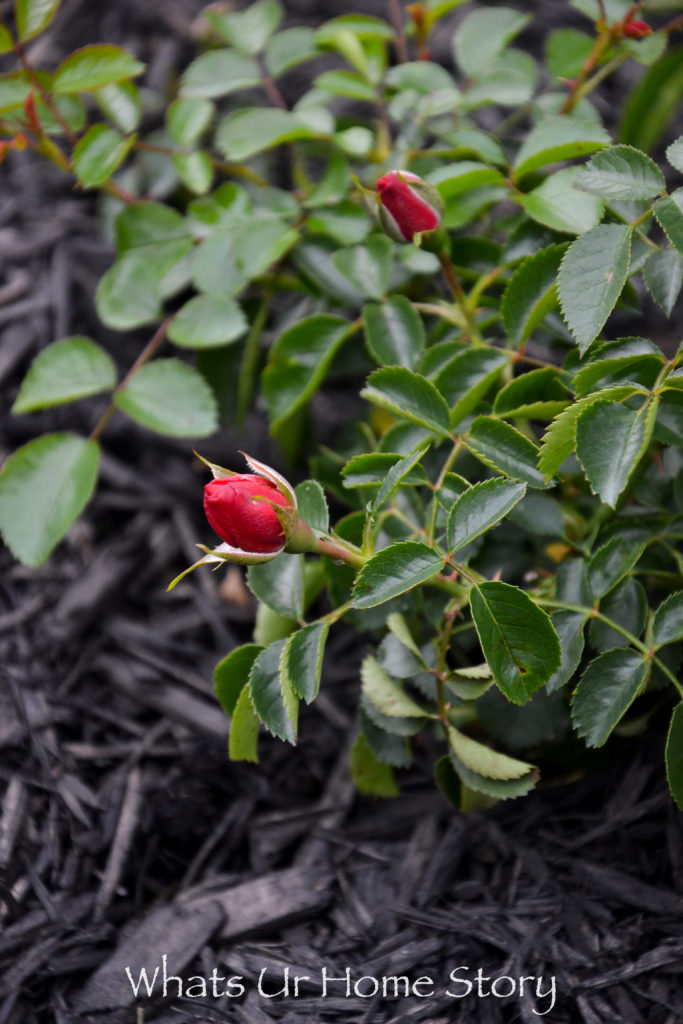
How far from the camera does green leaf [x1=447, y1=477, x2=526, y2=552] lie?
898mm

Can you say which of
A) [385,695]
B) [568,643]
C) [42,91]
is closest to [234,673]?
[385,695]

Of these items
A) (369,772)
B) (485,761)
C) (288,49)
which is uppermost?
(288,49)

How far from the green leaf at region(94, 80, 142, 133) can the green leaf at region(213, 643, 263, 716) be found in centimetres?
97

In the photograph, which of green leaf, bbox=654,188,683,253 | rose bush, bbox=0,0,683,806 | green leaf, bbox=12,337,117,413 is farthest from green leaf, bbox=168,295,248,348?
green leaf, bbox=654,188,683,253

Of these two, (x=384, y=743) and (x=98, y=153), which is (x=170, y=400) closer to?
(x=98, y=153)

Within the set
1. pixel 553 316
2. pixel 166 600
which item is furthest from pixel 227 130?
pixel 166 600

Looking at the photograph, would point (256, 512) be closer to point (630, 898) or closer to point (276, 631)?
point (276, 631)

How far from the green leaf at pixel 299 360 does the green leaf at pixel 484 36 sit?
0.57 meters

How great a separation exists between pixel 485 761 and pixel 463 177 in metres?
0.78

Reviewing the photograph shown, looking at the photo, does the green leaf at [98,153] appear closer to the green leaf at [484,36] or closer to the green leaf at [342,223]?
the green leaf at [342,223]

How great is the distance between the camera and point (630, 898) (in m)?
1.16

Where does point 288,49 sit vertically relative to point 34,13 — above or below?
below

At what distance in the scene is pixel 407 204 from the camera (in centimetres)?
109

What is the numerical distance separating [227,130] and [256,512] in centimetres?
86
